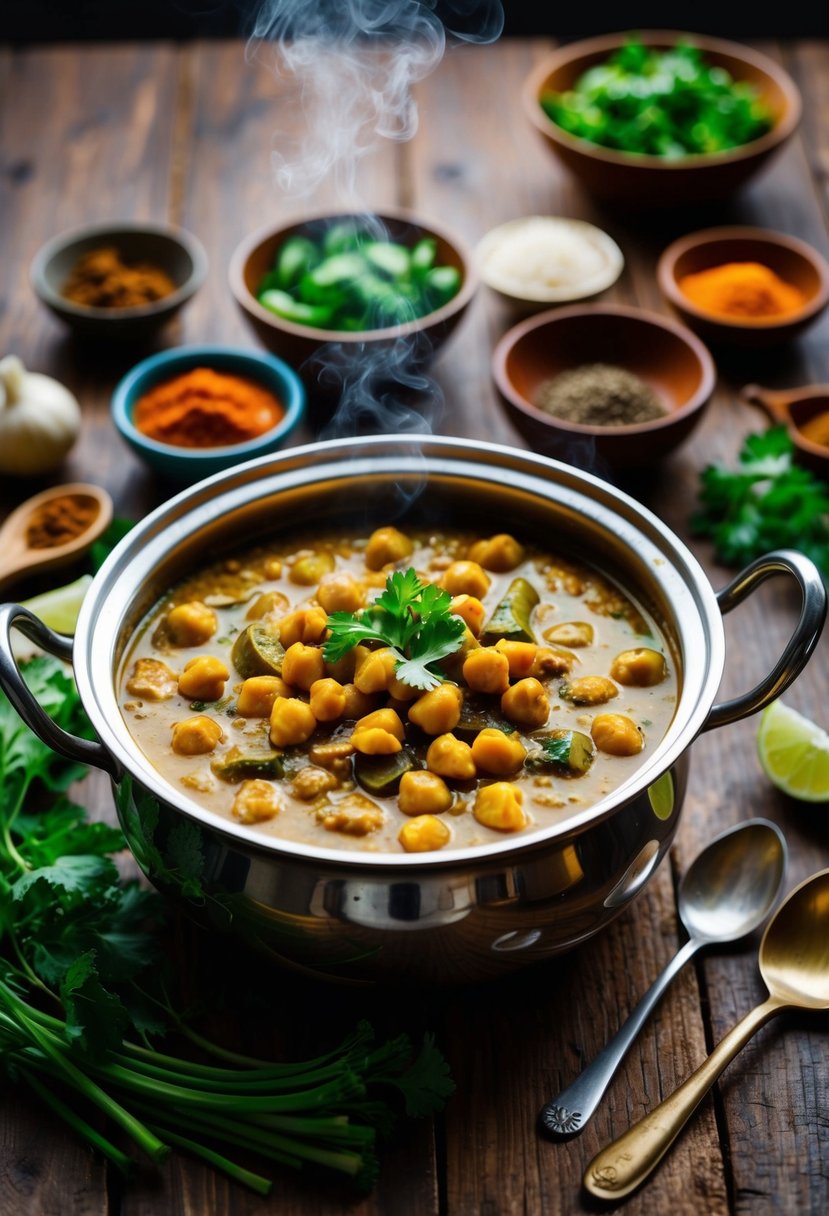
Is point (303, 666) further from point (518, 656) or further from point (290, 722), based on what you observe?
point (518, 656)

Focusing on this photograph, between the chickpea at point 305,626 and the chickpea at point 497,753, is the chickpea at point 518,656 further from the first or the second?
the chickpea at point 305,626

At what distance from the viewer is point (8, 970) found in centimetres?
239

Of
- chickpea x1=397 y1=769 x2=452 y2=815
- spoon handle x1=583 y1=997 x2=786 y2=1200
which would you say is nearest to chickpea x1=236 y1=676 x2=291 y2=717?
chickpea x1=397 y1=769 x2=452 y2=815

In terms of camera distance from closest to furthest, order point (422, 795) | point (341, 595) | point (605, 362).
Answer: point (422, 795) < point (341, 595) < point (605, 362)

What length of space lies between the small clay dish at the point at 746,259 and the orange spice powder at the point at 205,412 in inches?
53.2

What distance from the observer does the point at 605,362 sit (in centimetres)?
395

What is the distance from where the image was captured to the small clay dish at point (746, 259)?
402cm

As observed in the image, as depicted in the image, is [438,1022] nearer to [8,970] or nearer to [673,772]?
[673,772]

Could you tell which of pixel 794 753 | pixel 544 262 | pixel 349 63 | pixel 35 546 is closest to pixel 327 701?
pixel 794 753

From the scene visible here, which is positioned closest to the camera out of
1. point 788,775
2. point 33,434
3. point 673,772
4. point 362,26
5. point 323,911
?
point 323,911

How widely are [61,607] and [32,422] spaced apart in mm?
752

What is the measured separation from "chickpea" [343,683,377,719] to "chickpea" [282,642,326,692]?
0.06 metres

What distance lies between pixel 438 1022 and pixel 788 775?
3.12 feet

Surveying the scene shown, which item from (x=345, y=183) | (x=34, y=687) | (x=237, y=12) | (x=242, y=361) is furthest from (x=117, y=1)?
(x=34, y=687)
